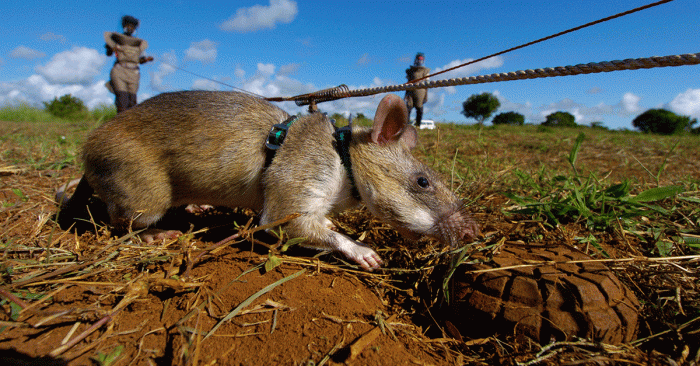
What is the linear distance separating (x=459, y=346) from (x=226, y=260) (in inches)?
59.4

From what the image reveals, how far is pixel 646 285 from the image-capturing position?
6.23 feet

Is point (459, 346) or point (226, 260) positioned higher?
point (226, 260)

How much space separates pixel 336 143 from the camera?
8.63 feet

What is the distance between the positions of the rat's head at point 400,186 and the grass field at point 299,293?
0.19 meters

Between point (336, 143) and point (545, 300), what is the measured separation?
1.68 metres

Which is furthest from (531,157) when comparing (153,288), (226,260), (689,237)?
(153,288)

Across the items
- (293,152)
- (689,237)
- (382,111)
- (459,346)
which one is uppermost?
(382,111)

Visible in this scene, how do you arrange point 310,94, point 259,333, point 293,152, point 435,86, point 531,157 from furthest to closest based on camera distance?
point 531,157 < point 310,94 < point 293,152 < point 435,86 < point 259,333

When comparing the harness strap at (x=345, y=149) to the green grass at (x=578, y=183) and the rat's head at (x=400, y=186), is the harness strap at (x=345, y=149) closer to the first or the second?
the rat's head at (x=400, y=186)

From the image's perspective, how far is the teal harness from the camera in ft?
8.55

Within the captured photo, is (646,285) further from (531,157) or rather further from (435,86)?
(531,157)

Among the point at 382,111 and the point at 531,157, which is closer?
the point at 382,111

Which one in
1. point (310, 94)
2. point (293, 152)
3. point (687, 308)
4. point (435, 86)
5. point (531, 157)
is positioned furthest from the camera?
point (531, 157)

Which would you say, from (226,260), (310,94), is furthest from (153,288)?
(310,94)
